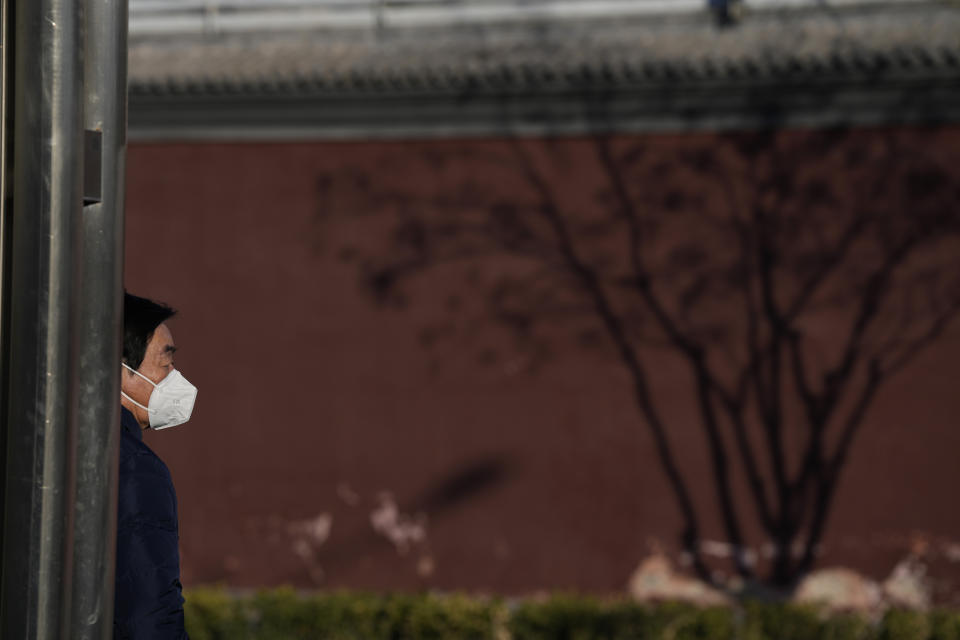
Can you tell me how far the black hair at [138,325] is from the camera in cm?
218

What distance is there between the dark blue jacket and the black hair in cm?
32

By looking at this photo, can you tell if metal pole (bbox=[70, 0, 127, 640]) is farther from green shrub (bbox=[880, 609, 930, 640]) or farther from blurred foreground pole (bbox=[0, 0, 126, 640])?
green shrub (bbox=[880, 609, 930, 640])

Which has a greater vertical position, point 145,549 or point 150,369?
point 150,369

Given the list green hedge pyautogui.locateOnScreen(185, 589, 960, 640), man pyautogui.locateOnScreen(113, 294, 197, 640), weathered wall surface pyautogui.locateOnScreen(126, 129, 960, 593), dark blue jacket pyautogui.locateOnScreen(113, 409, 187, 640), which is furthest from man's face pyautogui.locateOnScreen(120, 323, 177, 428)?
weathered wall surface pyautogui.locateOnScreen(126, 129, 960, 593)

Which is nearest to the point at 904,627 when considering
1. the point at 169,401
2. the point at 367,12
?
the point at 169,401

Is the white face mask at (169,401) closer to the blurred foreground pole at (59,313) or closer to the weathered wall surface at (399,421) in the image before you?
the blurred foreground pole at (59,313)

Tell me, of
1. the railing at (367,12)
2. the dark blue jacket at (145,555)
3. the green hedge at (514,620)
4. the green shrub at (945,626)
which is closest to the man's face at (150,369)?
the dark blue jacket at (145,555)

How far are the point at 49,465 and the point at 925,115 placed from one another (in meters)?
7.30

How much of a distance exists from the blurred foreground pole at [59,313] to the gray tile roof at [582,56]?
6.77 metres

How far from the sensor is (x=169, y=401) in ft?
7.78

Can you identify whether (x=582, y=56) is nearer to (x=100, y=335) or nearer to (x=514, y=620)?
(x=514, y=620)

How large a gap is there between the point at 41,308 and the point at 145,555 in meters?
0.81

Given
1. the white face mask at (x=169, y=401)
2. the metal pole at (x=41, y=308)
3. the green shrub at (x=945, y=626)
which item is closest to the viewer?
the metal pole at (x=41, y=308)

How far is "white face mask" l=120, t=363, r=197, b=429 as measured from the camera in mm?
2295
